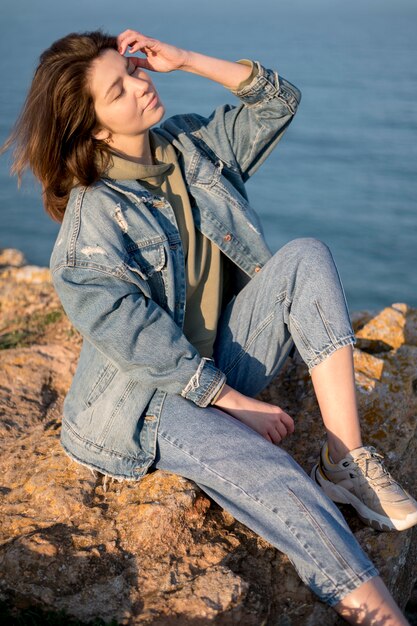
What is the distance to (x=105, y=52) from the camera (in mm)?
2908

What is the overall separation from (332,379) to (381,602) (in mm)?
748

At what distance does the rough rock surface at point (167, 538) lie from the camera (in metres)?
2.53

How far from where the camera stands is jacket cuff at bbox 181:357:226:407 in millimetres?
2764

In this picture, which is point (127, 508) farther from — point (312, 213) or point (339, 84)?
point (339, 84)

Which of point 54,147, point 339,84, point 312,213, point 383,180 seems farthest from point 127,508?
point 339,84

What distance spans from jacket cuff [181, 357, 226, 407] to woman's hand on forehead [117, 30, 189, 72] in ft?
3.91

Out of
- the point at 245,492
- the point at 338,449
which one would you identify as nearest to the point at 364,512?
the point at 338,449

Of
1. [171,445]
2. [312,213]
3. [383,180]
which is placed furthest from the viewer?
[383,180]

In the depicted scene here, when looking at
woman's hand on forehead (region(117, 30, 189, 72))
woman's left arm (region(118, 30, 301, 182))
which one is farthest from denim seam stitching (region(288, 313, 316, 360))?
woman's hand on forehead (region(117, 30, 189, 72))

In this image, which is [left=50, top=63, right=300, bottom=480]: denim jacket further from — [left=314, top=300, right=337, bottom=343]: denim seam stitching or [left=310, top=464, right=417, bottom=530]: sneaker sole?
[left=310, top=464, right=417, bottom=530]: sneaker sole

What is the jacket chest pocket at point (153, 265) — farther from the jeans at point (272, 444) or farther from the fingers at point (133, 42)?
the fingers at point (133, 42)

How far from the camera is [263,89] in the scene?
3270 millimetres

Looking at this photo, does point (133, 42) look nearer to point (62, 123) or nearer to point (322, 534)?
point (62, 123)

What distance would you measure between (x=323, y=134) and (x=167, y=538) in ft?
39.3
